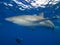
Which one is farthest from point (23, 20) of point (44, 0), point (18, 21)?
point (44, 0)

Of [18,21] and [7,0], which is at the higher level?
[7,0]

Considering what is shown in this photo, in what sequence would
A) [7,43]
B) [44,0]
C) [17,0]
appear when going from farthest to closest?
1. [7,43]
2. [17,0]
3. [44,0]

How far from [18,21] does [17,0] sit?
9511 mm

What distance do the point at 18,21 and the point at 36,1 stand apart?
30.0 feet

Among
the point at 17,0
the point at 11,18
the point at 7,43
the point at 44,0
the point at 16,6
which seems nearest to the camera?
the point at 11,18

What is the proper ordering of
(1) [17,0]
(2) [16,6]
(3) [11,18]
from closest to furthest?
(3) [11,18], (1) [17,0], (2) [16,6]

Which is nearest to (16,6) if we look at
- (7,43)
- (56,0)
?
(56,0)

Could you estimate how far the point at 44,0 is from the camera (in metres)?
13.7

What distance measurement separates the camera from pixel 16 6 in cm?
1692

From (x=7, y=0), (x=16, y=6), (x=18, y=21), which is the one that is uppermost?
(x=16, y=6)

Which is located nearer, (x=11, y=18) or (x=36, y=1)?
(x=11, y=18)

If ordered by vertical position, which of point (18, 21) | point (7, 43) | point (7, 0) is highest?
point (7, 43)

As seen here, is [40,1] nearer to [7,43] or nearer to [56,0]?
[56,0]

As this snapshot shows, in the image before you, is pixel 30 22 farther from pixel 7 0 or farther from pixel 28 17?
pixel 7 0
